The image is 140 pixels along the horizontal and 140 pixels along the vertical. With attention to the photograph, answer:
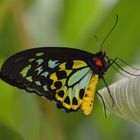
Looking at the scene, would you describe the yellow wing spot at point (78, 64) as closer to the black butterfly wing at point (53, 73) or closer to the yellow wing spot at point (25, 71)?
the black butterfly wing at point (53, 73)

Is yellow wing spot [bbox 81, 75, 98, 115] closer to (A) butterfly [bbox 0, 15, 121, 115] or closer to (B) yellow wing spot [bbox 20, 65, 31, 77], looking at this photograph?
(A) butterfly [bbox 0, 15, 121, 115]

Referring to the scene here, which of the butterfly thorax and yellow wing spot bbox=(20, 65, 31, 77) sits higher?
the butterfly thorax

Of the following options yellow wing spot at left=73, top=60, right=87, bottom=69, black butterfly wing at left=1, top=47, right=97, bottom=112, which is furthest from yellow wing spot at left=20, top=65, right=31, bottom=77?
yellow wing spot at left=73, top=60, right=87, bottom=69

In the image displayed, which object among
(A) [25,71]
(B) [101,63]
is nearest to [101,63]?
(B) [101,63]

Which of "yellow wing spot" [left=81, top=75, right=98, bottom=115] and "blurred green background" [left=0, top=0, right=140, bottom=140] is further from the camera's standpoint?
"blurred green background" [left=0, top=0, right=140, bottom=140]

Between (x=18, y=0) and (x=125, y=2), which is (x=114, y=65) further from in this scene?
(x=18, y=0)

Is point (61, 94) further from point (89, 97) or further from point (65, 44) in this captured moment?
point (65, 44)

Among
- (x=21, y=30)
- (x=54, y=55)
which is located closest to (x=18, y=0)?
(x=21, y=30)

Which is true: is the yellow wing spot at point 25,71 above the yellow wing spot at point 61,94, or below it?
above

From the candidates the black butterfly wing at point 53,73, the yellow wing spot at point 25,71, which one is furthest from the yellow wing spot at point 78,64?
the yellow wing spot at point 25,71
